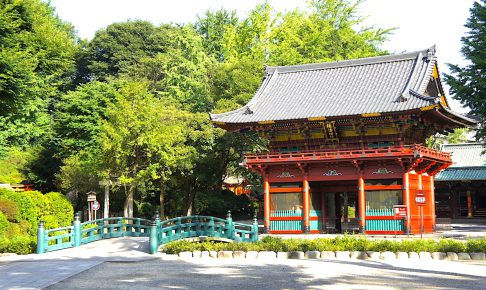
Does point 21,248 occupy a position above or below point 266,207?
below

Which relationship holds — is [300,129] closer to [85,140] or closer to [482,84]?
[482,84]

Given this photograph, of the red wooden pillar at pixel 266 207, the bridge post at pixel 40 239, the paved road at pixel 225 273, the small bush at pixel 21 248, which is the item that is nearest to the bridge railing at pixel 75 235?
the bridge post at pixel 40 239

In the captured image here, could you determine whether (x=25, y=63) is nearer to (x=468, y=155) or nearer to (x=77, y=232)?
(x=77, y=232)

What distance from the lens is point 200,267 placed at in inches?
737

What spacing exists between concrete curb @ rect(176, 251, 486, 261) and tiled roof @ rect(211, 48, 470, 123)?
1210cm

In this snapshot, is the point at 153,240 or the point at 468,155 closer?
the point at 153,240

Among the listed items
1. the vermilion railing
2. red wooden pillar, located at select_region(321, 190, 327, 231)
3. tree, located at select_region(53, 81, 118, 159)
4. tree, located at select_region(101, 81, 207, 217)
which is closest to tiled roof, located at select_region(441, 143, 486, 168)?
the vermilion railing

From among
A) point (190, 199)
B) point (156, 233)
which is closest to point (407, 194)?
point (156, 233)

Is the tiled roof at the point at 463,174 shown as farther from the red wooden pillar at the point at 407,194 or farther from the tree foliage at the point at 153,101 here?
the red wooden pillar at the point at 407,194

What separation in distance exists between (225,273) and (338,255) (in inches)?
236

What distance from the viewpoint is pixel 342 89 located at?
3694 centimetres

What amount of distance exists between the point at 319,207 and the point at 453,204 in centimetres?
2233

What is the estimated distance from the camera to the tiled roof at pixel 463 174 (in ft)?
165

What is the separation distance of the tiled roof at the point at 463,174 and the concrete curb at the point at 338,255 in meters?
32.2
